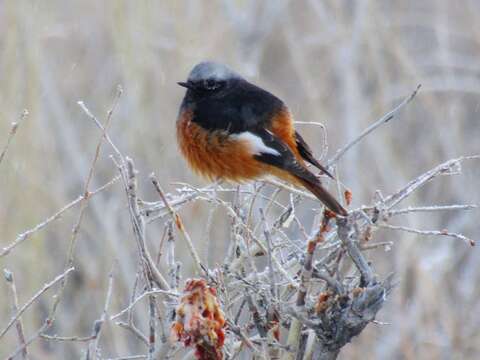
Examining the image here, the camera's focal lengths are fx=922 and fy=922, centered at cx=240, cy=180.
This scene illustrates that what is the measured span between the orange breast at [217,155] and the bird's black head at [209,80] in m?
0.21

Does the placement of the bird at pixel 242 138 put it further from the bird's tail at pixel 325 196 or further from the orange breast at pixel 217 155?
the bird's tail at pixel 325 196

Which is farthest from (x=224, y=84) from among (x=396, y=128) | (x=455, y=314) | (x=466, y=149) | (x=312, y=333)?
(x=396, y=128)

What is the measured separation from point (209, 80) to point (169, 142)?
2.44m

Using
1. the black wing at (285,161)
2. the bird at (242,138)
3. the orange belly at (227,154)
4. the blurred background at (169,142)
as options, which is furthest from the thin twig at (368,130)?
the blurred background at (169,142)

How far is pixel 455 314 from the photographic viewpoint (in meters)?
5.65

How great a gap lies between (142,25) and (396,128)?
284 cm

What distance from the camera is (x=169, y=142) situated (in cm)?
617

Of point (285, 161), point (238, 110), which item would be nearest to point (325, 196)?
point (285, 161)

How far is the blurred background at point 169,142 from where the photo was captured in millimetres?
5453

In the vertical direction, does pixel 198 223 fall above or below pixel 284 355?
above

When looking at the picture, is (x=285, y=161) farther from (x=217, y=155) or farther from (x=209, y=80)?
(x=209, y=80)

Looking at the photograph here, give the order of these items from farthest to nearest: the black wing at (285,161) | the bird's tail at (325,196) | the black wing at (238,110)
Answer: the black wing at (238,110)
the black wing at (285,161)
the bird's tail at (325,196)

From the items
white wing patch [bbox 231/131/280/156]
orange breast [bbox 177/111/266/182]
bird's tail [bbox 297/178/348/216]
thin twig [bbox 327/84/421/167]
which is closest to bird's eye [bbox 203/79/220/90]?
orange breast [bbox 177/111/266/182]

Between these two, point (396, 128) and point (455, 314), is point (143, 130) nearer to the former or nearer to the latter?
point (455, 314)
